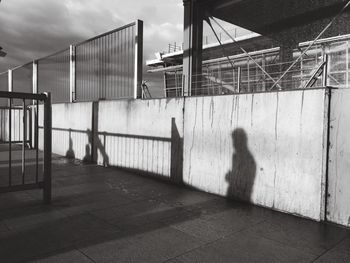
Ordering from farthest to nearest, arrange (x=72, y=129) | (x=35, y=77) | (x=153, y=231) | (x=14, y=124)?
(x=14, y=124) → (x=35, y=77) → (x=72, y=129) → (x=153, y=231)

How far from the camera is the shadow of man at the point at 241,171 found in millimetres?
4988

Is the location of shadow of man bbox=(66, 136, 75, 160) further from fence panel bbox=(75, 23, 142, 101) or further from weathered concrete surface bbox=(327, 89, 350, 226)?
weathered concrete surface bbox=(327, 89, 350, 226)

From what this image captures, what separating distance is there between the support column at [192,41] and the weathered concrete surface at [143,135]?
180 cm

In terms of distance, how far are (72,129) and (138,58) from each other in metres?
3.85

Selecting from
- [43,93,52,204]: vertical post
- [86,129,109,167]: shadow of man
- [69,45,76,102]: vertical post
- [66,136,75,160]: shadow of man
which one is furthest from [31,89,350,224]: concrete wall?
[69,45,76,102]: vertical post

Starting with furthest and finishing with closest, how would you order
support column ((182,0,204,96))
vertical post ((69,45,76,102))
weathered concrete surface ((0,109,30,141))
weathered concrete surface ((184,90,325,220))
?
weathered concrete surface ((0,109,30,141)), vertical post ((69,45,76,102)), support column ((182,0,204,96)), weathered concrete surface ((184,90,325,220))

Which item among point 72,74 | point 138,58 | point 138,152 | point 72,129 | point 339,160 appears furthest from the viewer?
point 72,74

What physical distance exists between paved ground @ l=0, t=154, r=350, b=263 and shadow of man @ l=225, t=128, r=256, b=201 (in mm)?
255

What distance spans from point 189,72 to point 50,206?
17.2 feet

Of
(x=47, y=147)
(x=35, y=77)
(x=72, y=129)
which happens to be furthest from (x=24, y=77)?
(x=47, y=147)

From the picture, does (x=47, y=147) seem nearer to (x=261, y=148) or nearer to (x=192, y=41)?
(x=261, y=148)

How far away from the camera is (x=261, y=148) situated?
484cm

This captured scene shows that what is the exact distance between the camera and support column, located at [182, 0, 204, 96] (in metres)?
8.30

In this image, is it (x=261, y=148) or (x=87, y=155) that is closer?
(x=261, y=148)
